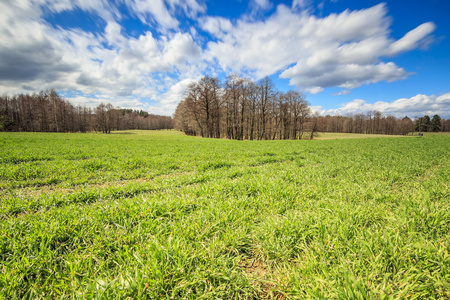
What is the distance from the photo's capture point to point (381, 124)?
355 feet

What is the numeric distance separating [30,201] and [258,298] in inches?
217

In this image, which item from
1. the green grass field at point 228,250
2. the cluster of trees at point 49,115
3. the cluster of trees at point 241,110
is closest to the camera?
the green grass field at point 228,250

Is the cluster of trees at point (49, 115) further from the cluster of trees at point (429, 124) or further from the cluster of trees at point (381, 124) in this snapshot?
the cluster of trees at point (429, 124)

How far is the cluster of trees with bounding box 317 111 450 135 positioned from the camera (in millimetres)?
101062

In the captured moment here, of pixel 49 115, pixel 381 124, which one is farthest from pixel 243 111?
pixel 381 124

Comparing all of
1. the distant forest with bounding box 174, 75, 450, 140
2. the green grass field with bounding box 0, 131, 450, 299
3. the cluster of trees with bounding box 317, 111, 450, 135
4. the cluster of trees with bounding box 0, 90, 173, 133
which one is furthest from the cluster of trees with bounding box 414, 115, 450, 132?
the cluster of trees with bounding box 0, 90, 173, 133

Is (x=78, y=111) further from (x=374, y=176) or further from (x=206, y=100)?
(x=374, y=176)

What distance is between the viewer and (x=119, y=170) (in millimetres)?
7656

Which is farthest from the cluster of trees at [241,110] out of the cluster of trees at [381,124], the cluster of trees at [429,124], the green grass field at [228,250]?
the cluster of trees at [429,124]

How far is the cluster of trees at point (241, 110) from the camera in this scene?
42719 mm

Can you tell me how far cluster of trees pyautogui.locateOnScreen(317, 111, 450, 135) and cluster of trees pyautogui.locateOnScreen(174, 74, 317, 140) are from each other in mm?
60255

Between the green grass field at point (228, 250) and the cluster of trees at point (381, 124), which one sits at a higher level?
A: the cluster of trees at point (381, 124)

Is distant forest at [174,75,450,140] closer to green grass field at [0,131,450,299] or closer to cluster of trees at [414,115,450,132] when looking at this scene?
green grass field at [0,131,450,299]

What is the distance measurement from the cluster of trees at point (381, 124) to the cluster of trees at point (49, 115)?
118877 mm
